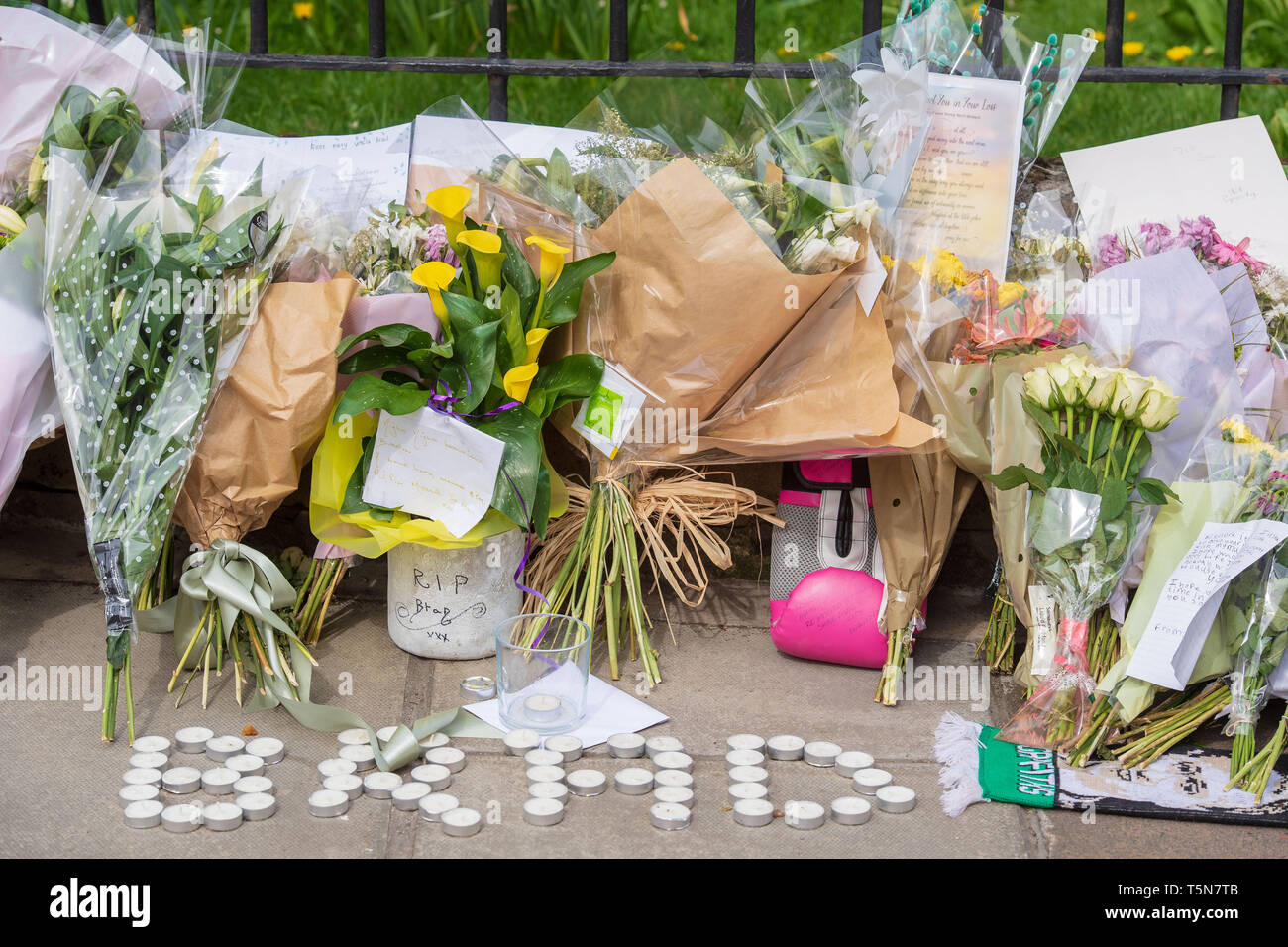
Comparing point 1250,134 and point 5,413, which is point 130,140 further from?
point 1250,134

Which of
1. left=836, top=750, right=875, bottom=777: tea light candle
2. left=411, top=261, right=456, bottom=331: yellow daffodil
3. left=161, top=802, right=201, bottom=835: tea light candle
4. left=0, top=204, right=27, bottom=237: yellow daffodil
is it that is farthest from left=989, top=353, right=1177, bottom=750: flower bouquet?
left=0, top=204, right=27, bottom=237: yellow daffodil

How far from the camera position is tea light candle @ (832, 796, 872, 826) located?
210 cm

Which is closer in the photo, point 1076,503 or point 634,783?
point 634,783

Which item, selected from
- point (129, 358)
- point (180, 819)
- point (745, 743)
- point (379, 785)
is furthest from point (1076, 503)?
point (129, 358)

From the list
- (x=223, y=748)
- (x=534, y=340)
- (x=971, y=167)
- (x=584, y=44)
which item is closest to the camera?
(x=223, y=748)

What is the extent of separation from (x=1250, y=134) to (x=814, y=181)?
45.5 inches

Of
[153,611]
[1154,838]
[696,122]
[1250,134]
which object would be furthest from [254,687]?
[1250,134]

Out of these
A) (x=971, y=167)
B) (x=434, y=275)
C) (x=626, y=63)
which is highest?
(x=626, y=63)

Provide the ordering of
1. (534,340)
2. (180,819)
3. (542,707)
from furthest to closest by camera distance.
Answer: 1. (534,340)
2. (542,707)
3. (180,819)

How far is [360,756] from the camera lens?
87.9 inches

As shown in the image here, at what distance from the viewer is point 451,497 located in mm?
2467

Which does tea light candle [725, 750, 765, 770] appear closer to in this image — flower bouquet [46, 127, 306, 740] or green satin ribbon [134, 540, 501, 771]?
green satin ribbon [134, 540, 501, 771]

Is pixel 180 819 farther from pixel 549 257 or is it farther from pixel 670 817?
pixel 549 257

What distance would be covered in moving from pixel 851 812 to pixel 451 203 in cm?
128
